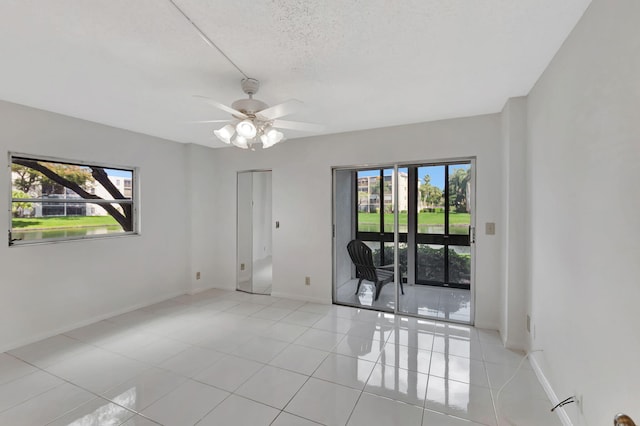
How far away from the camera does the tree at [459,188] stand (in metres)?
3.70

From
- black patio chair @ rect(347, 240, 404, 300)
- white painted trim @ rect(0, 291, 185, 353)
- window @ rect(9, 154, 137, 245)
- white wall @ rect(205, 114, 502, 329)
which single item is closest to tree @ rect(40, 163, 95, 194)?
window @ rect(9, 154, 137, 245)

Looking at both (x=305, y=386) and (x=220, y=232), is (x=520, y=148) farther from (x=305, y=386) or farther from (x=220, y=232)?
(x=220, y=232)

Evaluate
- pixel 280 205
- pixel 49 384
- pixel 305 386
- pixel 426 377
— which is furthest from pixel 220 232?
pixel 426 377

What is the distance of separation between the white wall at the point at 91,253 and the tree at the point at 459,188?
4318 millimetres

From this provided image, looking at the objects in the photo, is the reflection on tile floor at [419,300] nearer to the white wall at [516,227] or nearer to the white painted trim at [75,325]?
the white wall at [516,227]

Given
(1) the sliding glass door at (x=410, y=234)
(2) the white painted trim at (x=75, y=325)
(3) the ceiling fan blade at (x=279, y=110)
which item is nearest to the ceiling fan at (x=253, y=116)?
(3) the ceiling fan blade at (x=279, y=110)

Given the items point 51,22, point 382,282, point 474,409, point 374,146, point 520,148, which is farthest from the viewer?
point 382,282

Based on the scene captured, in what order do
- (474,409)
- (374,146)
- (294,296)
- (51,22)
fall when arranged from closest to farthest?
1. (51,22)
2. (474,409)
3. (374,146)
4. (294,296)

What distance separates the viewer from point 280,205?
173 inches

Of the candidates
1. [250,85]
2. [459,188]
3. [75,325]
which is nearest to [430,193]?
[459,188]

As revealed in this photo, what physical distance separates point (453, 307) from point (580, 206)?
2695 mm

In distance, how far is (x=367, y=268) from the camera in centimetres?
418

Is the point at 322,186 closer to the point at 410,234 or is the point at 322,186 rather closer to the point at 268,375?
the point at 410,234

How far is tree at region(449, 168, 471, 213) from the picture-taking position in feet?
12.1
